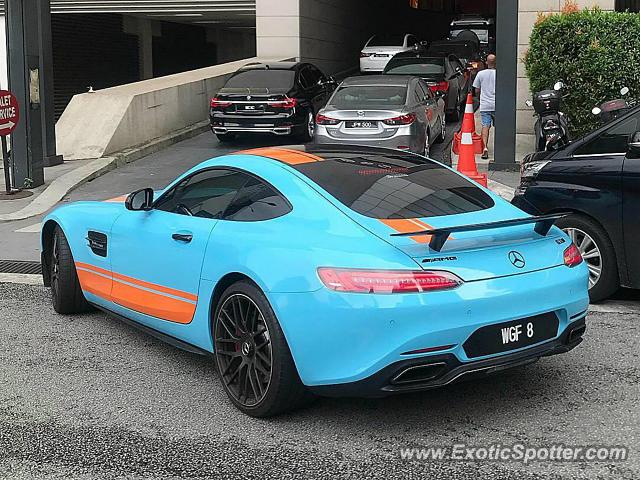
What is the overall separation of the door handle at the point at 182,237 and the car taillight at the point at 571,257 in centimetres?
214

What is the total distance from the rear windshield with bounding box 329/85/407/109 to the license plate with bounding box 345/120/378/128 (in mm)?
531

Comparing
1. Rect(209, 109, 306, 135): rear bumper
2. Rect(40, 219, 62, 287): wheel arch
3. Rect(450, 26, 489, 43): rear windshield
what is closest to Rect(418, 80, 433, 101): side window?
Rect(209, 109, 306, 135): rear bumper

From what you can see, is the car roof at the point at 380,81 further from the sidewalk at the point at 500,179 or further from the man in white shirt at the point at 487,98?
the sidewalk at the point at 500,179

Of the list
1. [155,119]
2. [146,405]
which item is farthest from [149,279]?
[155,119]

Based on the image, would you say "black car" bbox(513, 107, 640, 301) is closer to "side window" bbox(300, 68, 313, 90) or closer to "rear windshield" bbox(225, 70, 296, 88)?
"rear windshield" bbox(225, 70, 296, 88)

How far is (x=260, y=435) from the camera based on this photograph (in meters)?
4.49

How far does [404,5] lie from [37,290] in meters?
38.1

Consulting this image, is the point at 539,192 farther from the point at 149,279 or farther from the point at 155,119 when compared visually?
the point at 155,119

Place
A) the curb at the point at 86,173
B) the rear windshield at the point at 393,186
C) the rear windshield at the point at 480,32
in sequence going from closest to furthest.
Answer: the rear windshield at the point at 393,186, the curb at the point at 86,173, the rear windshield at the point at 480,32

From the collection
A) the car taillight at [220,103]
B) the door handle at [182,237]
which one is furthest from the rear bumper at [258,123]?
the door handle at [182,237]

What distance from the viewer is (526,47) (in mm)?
14250

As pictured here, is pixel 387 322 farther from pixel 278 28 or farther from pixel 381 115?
pixel 278 28

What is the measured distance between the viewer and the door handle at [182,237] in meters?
5.27

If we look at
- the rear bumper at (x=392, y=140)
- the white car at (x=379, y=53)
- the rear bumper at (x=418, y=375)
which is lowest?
the rear bumper at (x=418, y=375)
